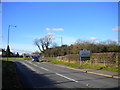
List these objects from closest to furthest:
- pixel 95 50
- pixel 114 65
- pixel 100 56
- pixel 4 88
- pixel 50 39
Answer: pixel 4 88, pixel 114 65, pixel 100 56, pixel 95 50, pixel 50 39

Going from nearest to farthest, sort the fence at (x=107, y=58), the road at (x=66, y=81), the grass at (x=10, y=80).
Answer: the grass at (x=10, y=80) < the road at (x=66, y=81) < the fence at (x=107, y=58)

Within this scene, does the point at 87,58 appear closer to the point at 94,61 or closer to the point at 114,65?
the point at 94,61

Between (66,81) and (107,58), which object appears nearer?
(66,81)

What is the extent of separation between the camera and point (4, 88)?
30.8 ft

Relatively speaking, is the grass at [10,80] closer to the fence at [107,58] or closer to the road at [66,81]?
the road at [66,81]

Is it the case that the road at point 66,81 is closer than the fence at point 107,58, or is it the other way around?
the road at point 66,81

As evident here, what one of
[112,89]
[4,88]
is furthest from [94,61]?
[4,88]

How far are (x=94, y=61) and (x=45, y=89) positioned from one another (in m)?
19.5

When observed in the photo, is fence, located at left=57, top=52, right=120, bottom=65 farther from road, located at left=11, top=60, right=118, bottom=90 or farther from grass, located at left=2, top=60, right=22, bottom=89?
grass, located at left=2, top=60, right=22, bottom=89

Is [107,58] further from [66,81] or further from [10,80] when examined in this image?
[10,80]

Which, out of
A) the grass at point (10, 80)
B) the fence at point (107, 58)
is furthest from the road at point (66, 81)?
the fence at point (107, 58)

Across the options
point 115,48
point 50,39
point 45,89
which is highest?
point 50,39

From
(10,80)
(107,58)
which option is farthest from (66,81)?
(107,58)

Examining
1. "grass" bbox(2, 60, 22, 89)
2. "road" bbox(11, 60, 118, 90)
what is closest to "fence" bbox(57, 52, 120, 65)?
"road" bbox(11, 60, 118, 90)
